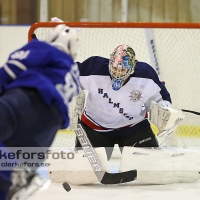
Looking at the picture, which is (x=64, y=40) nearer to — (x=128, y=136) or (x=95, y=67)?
(x=95, y=67)

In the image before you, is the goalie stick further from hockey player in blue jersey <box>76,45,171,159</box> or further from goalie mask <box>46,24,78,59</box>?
goalie mask <box>46,24,78,59</box>

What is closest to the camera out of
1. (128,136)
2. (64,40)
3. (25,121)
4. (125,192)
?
(25,121)

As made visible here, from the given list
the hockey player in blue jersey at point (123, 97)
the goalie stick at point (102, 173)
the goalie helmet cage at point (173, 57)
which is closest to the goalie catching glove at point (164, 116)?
the hockey player in blue jersey at point (123, 97)

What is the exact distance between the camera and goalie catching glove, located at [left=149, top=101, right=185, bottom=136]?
2.96m

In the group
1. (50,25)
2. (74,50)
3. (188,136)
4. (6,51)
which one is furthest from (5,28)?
(74,50)

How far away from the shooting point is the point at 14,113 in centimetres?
117

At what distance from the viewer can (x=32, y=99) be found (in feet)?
4.01

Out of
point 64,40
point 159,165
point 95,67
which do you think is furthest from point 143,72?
point 64,40

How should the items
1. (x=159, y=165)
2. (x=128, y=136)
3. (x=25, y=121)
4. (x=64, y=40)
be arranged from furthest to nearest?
1. (x=128, y=136)
2. (x=159, y=165)
3. (x=64, y=40)
4. (x=25, y=121)

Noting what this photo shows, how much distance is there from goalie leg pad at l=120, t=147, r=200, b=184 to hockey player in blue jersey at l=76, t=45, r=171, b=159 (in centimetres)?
19

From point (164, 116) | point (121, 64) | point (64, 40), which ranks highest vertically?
point (64, 40)

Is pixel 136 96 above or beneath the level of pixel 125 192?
above

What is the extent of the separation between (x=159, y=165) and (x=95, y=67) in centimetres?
69

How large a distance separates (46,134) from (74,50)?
28cm
